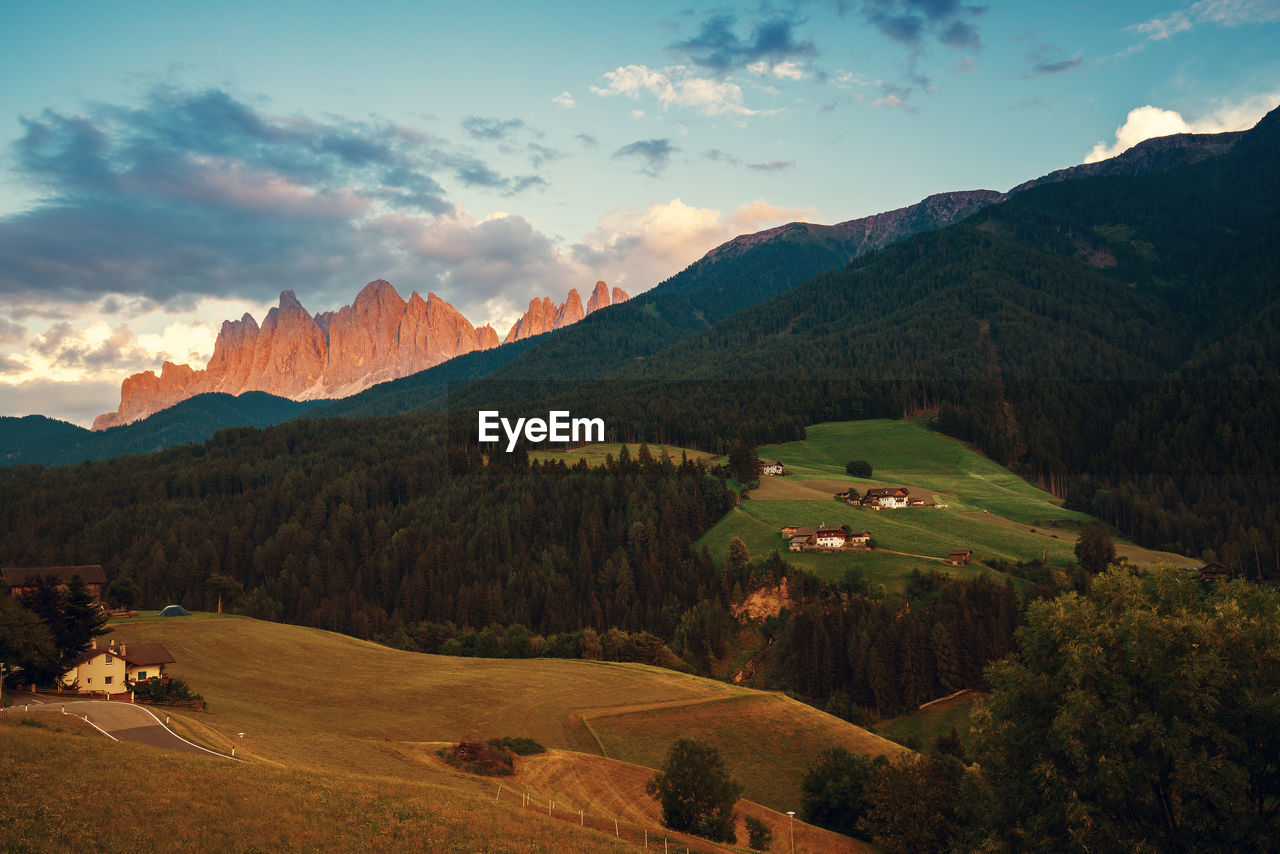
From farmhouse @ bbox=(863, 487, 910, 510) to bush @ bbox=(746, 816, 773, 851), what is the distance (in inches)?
4749

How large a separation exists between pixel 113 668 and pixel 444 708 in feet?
88.0

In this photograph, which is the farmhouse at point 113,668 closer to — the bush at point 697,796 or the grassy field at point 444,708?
the grassy field at point 444,708

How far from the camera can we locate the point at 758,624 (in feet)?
437

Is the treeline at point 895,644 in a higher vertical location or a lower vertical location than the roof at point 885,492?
lower

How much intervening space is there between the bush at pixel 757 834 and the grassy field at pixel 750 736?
958 centimetres

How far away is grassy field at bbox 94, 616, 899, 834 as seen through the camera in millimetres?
56500

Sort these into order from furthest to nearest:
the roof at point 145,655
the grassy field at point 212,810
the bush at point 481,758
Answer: the roof at point 145,655, the bush at point 481,758, the grassy field at point 212,810

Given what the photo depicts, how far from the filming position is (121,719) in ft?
156

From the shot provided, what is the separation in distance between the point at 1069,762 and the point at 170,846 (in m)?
35.8

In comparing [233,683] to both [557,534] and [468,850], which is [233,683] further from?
[557,534]

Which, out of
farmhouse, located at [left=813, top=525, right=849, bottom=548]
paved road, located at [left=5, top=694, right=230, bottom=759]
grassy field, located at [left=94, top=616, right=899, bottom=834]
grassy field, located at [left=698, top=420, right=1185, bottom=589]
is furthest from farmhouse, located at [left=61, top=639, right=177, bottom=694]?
farmhouse, located at [left=813, top=525, right=849, bottom=548]

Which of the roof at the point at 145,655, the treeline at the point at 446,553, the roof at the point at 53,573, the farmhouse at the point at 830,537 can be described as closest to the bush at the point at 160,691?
the roof at the point at 145,655

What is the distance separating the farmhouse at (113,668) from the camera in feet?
211

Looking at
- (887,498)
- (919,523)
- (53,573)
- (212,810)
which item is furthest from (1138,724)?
(887,498)
